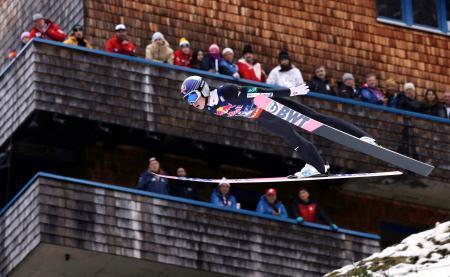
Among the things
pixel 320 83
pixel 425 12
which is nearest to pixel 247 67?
pixel 320 83

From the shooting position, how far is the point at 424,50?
38281mm

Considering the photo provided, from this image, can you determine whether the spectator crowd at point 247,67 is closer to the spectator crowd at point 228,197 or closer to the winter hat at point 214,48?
the winter hat at point 214,48

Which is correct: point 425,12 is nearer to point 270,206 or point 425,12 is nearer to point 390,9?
point 390,9

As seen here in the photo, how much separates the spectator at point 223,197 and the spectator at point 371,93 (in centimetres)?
420

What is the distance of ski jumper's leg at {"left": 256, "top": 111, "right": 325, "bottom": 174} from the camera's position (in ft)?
81.9

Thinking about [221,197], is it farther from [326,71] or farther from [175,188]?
[326,71]

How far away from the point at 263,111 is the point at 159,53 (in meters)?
8.28

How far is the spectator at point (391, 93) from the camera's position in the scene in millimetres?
35291

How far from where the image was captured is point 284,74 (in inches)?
1323

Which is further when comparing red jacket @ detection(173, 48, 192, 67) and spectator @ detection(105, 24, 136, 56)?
red jacket @ detection(173, 48, 192, 67)

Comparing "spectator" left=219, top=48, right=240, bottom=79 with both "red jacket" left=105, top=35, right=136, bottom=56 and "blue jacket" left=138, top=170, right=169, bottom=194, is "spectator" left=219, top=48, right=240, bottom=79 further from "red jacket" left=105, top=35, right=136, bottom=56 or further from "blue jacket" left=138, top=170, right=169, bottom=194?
"blue jacket" left=138, top=170, right=169, bottom=194

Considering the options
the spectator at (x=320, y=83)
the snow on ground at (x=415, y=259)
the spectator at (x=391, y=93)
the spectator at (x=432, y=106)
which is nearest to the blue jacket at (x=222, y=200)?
the spectator at (x=320, y=83)

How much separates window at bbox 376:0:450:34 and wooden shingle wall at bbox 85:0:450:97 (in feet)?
0.67

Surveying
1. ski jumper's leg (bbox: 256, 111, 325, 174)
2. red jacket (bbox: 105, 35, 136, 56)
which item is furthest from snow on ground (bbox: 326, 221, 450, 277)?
red jacket (bbox: 105, 35, 136, 56)
